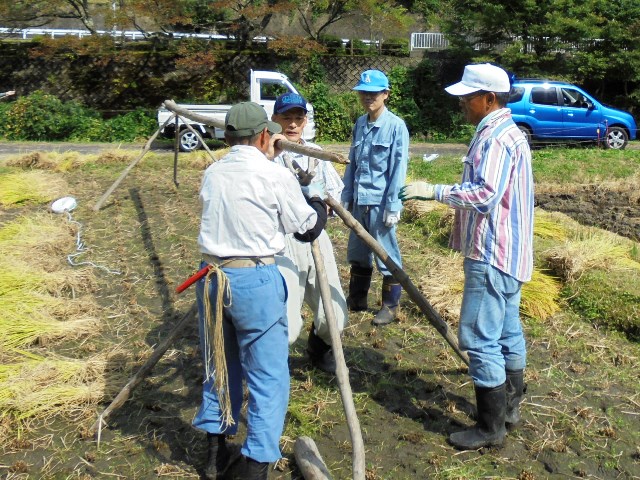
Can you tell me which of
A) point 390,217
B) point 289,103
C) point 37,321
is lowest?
point 37,321

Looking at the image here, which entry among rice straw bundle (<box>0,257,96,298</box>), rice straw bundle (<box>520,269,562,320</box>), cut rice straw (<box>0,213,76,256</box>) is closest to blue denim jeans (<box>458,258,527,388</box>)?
rice straw bundle (<box>520,269,562,320</box>)

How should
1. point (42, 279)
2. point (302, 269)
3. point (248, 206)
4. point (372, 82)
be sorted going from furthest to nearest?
1. point (42, 279)
2. point (372, 82)
3. point (302, 269)
4. point (248, 206)

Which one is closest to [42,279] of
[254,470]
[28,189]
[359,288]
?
[359,288]

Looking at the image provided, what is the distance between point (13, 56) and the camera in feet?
75.0

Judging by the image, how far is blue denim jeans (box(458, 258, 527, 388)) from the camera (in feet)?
12.0

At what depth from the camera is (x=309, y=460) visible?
3521 mm

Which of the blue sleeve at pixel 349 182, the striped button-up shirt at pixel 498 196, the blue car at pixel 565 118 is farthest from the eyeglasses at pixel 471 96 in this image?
the blue car at pixel 565 118

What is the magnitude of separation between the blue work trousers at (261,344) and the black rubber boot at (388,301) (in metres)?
2.17

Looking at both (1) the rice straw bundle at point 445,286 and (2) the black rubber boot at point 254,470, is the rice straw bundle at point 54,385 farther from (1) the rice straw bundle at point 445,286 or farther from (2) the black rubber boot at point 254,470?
(1) the rice straw bundle at point 445,286

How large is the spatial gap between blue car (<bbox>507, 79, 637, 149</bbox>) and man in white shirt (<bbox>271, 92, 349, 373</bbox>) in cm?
1384

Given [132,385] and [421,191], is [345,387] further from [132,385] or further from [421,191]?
[132,385]

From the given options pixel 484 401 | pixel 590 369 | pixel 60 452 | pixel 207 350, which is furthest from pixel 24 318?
pixel 590 369

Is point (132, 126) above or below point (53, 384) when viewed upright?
below

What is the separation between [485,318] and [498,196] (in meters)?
0.65
